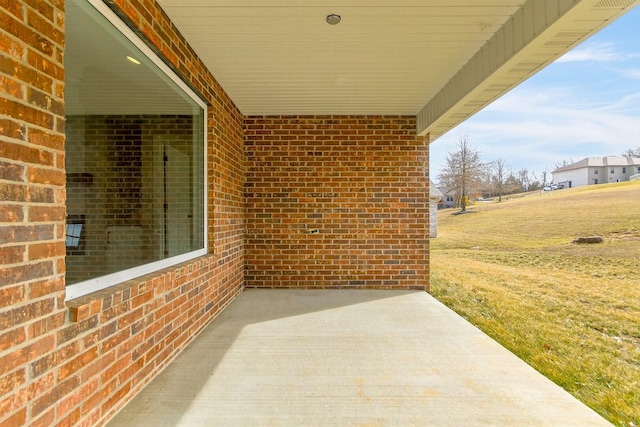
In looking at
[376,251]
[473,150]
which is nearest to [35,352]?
[376,251]

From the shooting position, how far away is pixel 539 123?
35.7 m

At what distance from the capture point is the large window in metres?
1.95

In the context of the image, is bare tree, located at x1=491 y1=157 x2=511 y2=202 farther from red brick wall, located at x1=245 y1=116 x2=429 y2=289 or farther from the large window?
the large window

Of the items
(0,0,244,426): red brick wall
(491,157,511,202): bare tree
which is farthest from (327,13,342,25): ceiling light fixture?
(491,157,511,202): bare tree

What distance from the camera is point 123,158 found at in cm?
298

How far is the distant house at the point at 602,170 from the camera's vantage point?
43438mm

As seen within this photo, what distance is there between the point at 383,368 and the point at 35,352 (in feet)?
7.00

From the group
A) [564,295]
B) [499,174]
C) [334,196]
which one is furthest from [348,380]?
[499,174]

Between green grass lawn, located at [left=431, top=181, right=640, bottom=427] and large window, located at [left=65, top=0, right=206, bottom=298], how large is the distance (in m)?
3.66

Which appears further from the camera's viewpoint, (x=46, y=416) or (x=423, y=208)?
(x=423, y=208)

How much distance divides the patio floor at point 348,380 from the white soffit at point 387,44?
2471 millimetres

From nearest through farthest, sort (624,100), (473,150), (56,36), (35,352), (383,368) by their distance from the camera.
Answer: (35,352)
(56,36)
(383,368)
(624,100)
(473,150)

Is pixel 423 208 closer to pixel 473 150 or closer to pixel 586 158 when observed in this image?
pixel 473 150

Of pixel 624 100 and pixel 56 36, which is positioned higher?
pixel 624 100
